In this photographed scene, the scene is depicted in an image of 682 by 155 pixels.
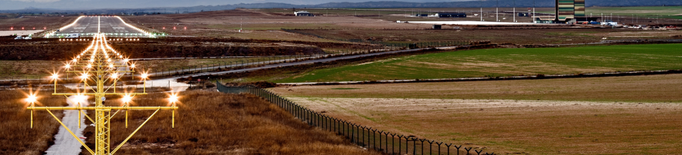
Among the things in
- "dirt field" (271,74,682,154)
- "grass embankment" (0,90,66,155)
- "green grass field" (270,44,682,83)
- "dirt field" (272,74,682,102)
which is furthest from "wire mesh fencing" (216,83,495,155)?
"green grass field" (270,44,682,83)

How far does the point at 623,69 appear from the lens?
88938 millimetres

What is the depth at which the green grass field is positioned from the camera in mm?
87875

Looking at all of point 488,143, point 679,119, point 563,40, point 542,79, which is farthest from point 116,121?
point 563,40

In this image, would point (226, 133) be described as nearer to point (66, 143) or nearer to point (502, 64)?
point (66, 143)

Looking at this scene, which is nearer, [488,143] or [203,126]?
[488,143]

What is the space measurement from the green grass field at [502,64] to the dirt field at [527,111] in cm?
977

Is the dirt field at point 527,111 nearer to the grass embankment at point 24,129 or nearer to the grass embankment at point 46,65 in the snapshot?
the grass embankment at point 24,129

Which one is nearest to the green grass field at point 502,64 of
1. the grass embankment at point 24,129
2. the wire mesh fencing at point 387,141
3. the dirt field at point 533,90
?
the dirt field at point 533,90

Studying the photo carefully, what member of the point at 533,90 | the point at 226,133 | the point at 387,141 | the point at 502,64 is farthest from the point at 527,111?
the point at 502,64

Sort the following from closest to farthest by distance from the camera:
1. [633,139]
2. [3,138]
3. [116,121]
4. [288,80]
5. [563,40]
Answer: [633,139]
[3,138]
[116,121]
[288,80]
[563,40]

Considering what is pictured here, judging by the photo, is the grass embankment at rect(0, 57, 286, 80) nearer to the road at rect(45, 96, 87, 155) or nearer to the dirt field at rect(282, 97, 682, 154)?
the dirt field at rect(282, 97, 682, 154)

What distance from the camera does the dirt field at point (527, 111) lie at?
38.8 m

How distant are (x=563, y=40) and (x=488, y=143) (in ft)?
442

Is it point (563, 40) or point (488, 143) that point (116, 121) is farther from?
point (563, 40)
